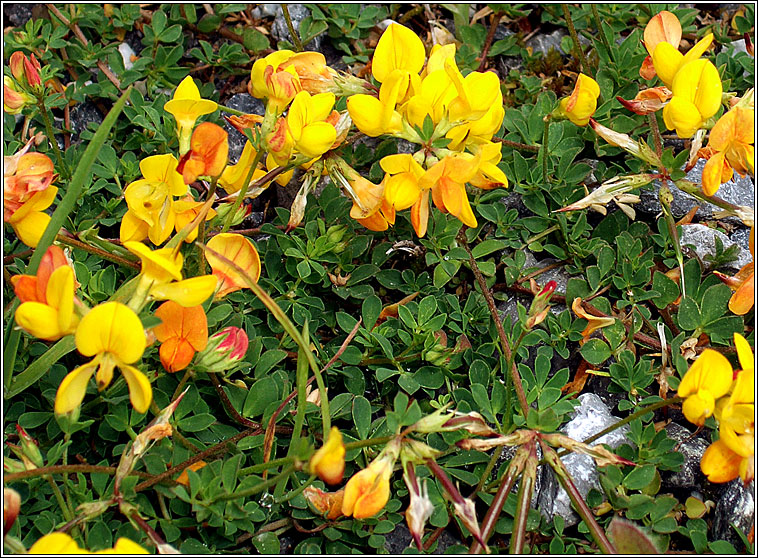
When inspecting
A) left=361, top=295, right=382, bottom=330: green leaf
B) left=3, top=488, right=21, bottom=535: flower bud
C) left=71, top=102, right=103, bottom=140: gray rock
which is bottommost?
left=361, top=295, right=382, bottom=330: green leaf

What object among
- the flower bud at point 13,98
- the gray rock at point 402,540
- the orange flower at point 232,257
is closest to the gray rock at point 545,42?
the orange flower at point 232,257

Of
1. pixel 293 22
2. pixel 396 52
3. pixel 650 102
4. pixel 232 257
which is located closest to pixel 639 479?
pixel 650 102

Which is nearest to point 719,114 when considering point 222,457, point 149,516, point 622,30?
point 622,30

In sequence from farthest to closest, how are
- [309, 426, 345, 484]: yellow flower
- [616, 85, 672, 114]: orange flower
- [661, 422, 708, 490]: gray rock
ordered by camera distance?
1. [616, 85, 672, 114]: orange flower
2. [661, 422, 708, 490]: gray rock
3. [309, 426, 345, 484]: yellow flower

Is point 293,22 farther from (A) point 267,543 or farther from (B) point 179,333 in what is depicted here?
(A) point 267,543

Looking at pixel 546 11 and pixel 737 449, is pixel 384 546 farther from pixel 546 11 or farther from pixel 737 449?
pixel 546 11

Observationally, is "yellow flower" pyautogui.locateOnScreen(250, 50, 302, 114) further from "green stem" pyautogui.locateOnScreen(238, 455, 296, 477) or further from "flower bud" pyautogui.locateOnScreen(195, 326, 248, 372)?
"green stem" pyautogui.locateOnScreen(238, 455, 296, 477)

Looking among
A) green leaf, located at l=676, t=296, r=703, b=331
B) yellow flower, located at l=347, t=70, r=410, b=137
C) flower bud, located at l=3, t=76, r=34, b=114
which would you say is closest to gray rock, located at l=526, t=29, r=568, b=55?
green leaf, located at l=676, t=296, r=703, b=331
